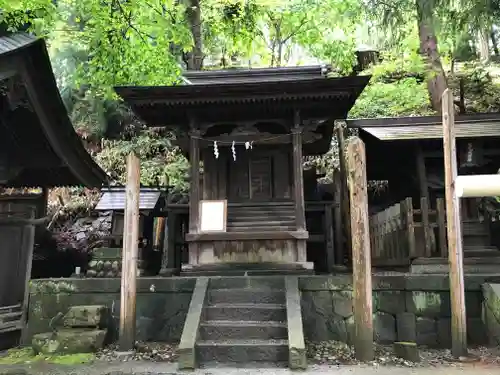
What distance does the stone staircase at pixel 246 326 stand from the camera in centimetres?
657

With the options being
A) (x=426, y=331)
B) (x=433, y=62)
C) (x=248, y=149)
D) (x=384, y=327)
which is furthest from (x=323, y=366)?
(x=433, y=62)

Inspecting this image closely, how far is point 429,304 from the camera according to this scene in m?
7.98

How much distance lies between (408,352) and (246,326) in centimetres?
263

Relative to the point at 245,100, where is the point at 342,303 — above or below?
below

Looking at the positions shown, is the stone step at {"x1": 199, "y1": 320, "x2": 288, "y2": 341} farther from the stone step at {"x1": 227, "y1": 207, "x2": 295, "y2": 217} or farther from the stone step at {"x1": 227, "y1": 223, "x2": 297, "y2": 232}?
the stone step at {"x1": 227, "y1": 207, "x2": 295, "y2": 217}

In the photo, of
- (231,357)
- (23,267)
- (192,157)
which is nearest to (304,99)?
(192,157)

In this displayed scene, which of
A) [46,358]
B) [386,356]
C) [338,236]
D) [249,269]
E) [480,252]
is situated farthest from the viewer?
[338,236]

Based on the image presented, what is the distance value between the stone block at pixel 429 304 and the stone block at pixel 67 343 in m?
5.80

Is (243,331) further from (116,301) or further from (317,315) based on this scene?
(116,301)

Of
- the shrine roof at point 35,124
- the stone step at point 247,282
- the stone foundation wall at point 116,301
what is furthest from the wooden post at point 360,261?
the shrine roof at point 35,124

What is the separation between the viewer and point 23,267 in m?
8.81

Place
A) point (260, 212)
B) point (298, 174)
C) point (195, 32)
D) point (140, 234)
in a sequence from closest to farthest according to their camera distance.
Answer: point (298, 174) → point (260, 212) → point (140, 234) → point (195, 32)

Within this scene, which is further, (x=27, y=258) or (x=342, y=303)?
(x=27, y=258)

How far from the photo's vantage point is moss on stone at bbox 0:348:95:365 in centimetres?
703
